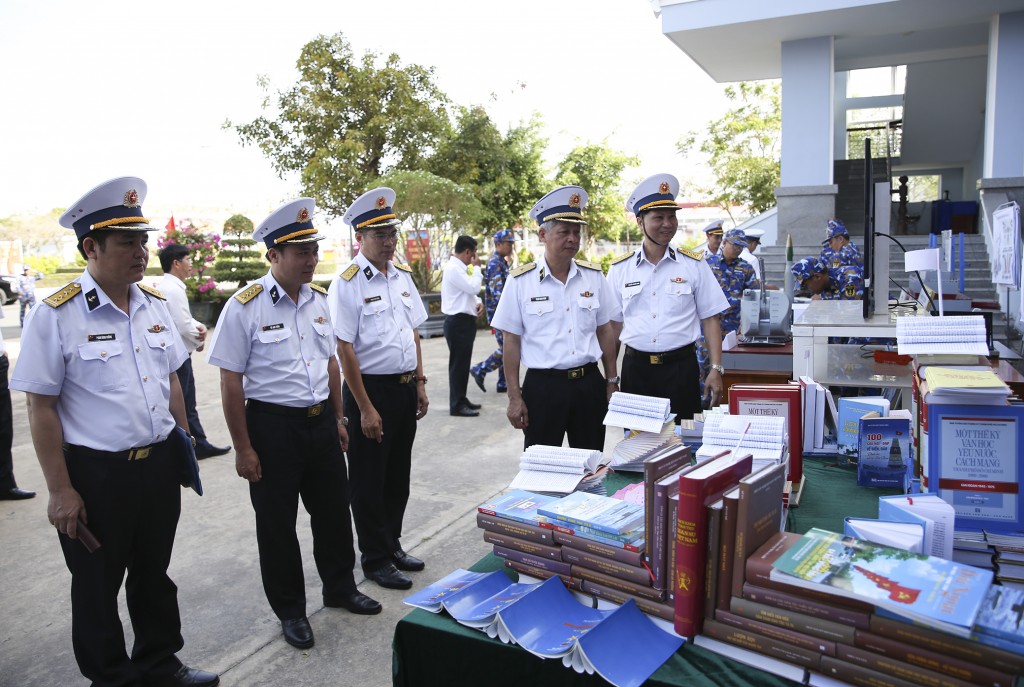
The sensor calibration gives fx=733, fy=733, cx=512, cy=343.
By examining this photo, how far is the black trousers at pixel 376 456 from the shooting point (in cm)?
363

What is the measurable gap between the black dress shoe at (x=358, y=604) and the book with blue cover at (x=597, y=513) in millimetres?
1690

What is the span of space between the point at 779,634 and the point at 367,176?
1786 centimetres

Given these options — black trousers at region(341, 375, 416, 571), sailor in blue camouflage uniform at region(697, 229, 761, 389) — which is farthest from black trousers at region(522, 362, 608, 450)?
sailor in blue camouflage uniform at region(697, 229, 761, 389)

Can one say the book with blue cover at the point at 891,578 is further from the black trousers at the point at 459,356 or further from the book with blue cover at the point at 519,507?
the black trousers at the point at 459,356

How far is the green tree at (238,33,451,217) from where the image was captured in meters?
17.8

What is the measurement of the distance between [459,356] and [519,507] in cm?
536

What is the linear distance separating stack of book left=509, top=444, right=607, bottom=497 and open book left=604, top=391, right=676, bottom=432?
0.25 meters

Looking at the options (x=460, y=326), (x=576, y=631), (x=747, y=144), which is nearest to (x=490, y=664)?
(x=576, y=631)

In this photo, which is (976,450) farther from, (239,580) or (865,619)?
Result: (239,580)

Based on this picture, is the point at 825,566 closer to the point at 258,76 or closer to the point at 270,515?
the point at 270,515

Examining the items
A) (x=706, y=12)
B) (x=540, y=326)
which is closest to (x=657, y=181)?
(x=540, y=326)

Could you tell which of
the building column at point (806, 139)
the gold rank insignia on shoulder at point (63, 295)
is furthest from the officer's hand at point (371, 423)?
the building column at point (806, 139)

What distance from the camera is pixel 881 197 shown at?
3891 millimetres

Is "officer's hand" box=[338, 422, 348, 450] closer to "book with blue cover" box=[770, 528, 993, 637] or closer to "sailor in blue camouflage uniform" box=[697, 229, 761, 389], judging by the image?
"book with blue cover" box=[770, 528, 993, 637]
